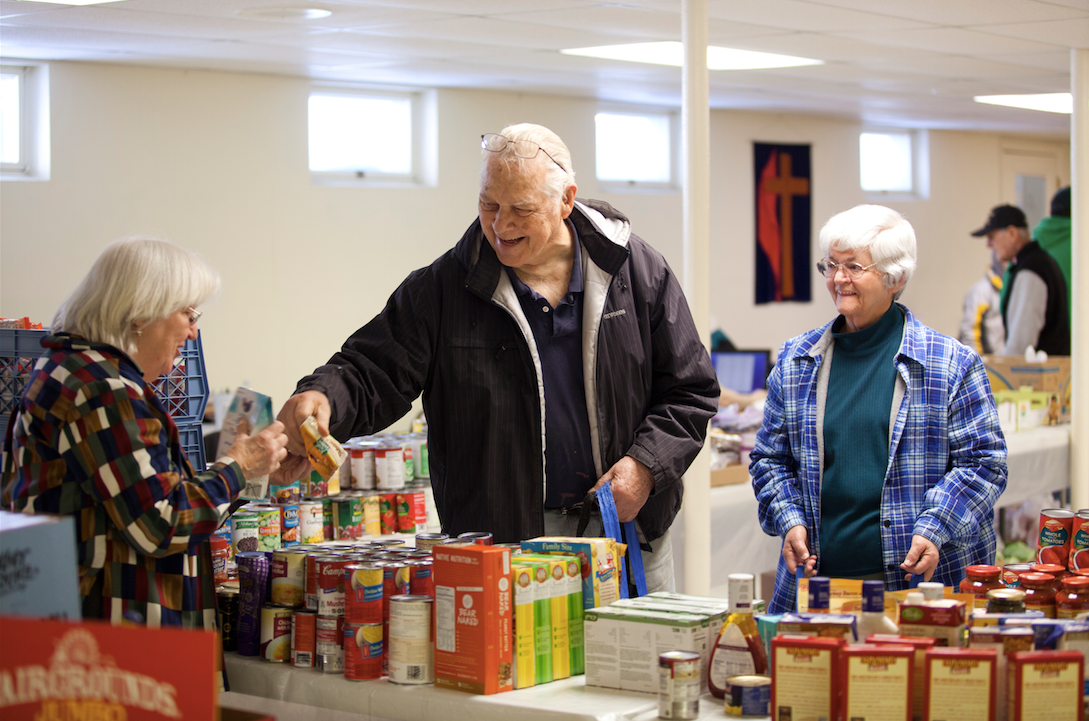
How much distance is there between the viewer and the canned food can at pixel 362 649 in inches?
85.8

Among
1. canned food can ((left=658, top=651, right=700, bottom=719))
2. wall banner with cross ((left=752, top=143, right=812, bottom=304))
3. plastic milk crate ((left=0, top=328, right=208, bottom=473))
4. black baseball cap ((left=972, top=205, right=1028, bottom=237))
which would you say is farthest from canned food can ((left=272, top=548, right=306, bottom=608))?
wall banner with cross ((left=752, top=143, right=812, bottom=304))

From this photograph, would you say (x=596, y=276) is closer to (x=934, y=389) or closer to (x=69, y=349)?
(x=934, y=389)

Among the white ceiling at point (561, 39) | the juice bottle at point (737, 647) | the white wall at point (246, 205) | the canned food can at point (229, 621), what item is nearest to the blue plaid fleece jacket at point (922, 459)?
the juice bottle at point (737, 647)

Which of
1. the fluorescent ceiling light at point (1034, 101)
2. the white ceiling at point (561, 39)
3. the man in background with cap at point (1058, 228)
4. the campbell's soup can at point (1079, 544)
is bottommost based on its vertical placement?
the campbell's soup can at point (1079, 544)

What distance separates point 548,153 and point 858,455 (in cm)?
105

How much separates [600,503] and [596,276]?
52cm

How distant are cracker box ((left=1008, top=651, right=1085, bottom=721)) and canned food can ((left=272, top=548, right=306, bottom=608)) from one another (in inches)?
52.0

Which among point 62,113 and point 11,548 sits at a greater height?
point 62,113

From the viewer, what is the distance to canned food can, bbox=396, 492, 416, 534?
12.9ft

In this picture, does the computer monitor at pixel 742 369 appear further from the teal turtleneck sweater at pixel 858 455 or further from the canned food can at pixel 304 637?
the canned food can at pixel 304 637

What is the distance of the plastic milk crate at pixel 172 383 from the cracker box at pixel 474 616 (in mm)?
976

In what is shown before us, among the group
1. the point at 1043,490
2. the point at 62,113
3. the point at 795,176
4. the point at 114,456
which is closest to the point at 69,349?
the point at 114,456

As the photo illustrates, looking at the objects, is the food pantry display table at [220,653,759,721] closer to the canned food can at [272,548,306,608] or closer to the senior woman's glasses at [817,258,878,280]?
the canned food can at [272,548,306,608]

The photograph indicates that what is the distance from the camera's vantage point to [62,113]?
5785 mm
